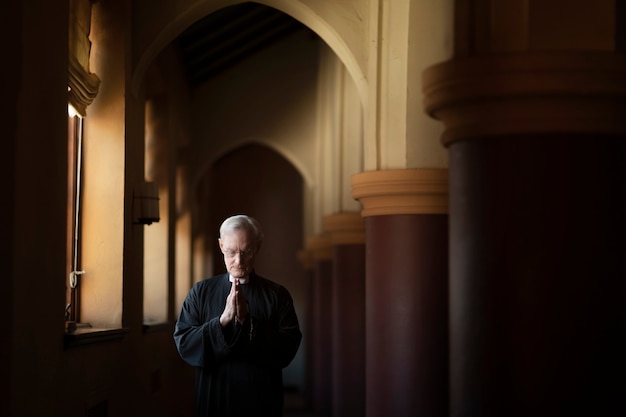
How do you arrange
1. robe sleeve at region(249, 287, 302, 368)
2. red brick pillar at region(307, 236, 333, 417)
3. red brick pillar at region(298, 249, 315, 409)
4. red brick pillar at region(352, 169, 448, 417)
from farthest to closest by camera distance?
red brick pillar at region(298, 249, 315, 409) < red brick pillar at region(307, 236, 333, 417) < red brick pillar at region(352, 169, 448, 417) < robe sleeve at region(249, 287, 302, 368)

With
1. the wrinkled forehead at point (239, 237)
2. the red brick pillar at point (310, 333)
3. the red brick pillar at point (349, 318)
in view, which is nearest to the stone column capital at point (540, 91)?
the wrinkled forehead at point (239, 237)

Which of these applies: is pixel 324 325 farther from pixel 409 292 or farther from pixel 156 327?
pixel 409 292

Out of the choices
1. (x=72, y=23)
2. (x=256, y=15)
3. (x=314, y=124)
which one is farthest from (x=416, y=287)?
(x=314, y=124)

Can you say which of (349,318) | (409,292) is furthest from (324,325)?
(409,292)

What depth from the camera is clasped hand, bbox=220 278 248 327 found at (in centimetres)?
514

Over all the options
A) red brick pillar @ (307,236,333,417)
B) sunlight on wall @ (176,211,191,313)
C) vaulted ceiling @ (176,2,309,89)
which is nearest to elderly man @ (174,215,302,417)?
vaulted ceiling @ (176,2,309,89)

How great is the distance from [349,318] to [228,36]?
4.73 m

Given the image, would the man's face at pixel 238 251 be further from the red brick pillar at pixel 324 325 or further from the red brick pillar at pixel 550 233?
the red brick pillar at pixel 324 325

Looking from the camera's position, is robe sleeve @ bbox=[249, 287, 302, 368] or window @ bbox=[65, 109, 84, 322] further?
window @ bbox=[65, 109, 84, 322]

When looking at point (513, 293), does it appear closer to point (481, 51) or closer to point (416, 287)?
point (481, 51)

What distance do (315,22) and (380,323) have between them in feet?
8.47

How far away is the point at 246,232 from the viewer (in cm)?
527

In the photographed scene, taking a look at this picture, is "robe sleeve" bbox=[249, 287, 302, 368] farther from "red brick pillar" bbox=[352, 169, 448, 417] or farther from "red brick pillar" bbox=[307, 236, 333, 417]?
"red brick pillar" bbox=[307, 236, 333, 417]

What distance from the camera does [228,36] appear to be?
1434 cm
